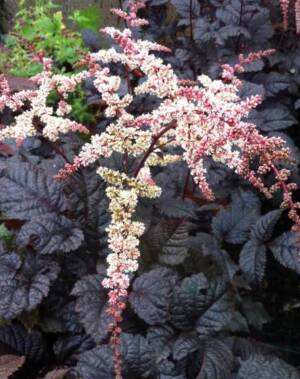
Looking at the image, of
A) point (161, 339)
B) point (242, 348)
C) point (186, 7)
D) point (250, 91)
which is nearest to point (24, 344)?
point (161, 339)

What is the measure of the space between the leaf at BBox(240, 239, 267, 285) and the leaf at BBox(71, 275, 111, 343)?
0.43 metres

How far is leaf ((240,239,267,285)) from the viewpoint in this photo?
1705 millimetres

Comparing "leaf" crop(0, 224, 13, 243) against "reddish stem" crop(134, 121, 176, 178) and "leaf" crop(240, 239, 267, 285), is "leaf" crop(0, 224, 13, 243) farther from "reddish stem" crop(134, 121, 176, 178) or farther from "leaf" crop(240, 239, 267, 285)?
"leaf" crop(240, 239, 267, 285)

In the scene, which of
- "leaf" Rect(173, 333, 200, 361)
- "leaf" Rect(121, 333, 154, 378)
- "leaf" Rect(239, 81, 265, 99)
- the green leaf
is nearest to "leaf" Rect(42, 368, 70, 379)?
"leaf" Rect(121, 333, 154, 378)

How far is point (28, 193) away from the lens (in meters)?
1.65

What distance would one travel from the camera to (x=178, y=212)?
1.69 metres

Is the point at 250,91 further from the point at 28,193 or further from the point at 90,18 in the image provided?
the point at 90,18

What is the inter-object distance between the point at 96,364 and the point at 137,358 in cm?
10

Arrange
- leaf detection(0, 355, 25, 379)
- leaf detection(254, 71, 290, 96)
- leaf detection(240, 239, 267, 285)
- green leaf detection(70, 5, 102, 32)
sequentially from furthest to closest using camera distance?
green leaf detection(70, 5, 102, 32) < leaf detection(254, 71, 290, 96) < leaf detection(240, 239, 267, 285) < leaf detection(0, 355, 25, 379)

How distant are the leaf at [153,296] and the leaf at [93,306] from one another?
8cm

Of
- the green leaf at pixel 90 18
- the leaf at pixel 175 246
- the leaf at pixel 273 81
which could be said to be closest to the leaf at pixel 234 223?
the leaf at pixel 175 246

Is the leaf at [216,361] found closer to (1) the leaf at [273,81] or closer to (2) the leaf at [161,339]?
(2) the leaf at [161,339]

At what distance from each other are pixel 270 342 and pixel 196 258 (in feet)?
1.94

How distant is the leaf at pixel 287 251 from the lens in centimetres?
168
